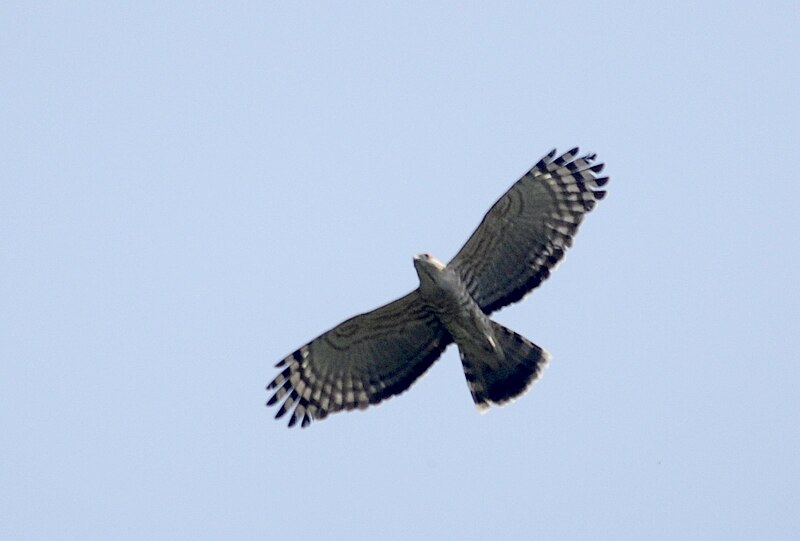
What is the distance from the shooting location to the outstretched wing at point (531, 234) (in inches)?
503

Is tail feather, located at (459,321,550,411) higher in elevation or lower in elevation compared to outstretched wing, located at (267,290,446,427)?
lower

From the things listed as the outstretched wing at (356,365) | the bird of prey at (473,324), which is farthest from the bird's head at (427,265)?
the outstretched wing at (356,365)

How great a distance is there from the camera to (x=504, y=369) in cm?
1306

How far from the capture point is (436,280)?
12414mm

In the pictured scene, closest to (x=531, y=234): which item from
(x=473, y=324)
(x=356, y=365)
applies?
(x=473, y=324)

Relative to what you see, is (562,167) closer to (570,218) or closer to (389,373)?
(570,218)

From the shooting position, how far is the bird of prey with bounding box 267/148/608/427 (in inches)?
501

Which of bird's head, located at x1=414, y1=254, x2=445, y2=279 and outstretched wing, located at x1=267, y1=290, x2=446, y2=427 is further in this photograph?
→ outstretched wing, located at x1=267, y1=290, x2=446, y2=427

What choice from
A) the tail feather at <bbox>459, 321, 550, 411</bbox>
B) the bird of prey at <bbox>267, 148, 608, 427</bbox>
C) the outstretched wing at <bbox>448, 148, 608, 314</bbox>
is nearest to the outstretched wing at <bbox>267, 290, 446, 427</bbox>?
the bird of prey at <bbox>267, 148, 608, 427</bbox>

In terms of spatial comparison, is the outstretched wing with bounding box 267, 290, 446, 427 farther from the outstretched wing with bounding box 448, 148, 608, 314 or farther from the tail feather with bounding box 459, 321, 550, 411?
the outstretched wing with bounding box 448, 148, 608, 314

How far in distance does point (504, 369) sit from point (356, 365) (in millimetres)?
1461

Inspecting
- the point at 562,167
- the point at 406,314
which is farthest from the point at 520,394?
→ the point at 562,167

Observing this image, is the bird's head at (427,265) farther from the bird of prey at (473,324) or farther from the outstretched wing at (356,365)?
the outstretched wing at (356,365)

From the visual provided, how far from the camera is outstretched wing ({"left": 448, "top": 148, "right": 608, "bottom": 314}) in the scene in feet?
41.9
